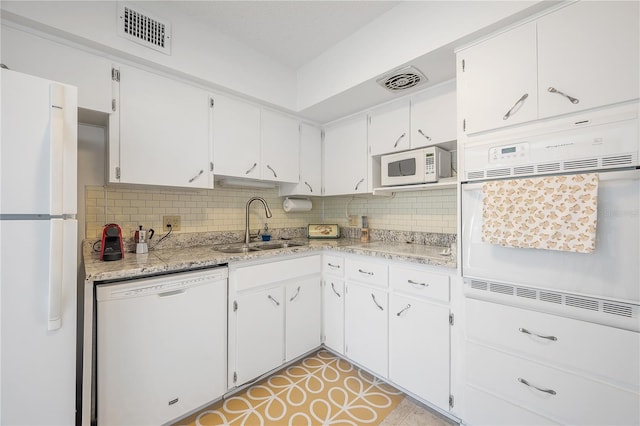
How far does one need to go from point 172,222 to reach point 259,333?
115 cm

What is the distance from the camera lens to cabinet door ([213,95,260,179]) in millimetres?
2086

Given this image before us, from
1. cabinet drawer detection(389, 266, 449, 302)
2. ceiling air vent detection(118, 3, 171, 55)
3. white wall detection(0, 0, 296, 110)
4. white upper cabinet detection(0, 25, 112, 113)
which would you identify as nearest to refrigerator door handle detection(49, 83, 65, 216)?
white upper cabinet detection(0, 25, 112, 113)

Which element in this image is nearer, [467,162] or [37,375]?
[37,375]

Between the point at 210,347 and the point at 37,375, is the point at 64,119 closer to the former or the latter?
the point at 37,375

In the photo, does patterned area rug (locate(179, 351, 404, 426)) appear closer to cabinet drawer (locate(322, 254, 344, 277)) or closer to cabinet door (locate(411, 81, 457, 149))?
cabinet drawer (locate(322, 254, 344, 277))

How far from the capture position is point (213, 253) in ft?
6.25

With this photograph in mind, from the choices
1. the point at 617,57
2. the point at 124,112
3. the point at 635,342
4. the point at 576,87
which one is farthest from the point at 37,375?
the point at 617,57

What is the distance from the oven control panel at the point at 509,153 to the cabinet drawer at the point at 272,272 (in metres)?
1.48

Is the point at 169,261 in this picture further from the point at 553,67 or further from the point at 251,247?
the point at 553,67

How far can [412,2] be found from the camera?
1.69m

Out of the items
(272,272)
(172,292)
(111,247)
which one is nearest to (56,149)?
(111,247)

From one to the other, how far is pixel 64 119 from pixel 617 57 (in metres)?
2.31

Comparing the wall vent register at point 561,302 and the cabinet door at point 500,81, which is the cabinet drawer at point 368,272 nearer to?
the wall vent register at point 561,302

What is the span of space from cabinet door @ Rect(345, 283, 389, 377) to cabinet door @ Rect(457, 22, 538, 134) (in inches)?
50.8
